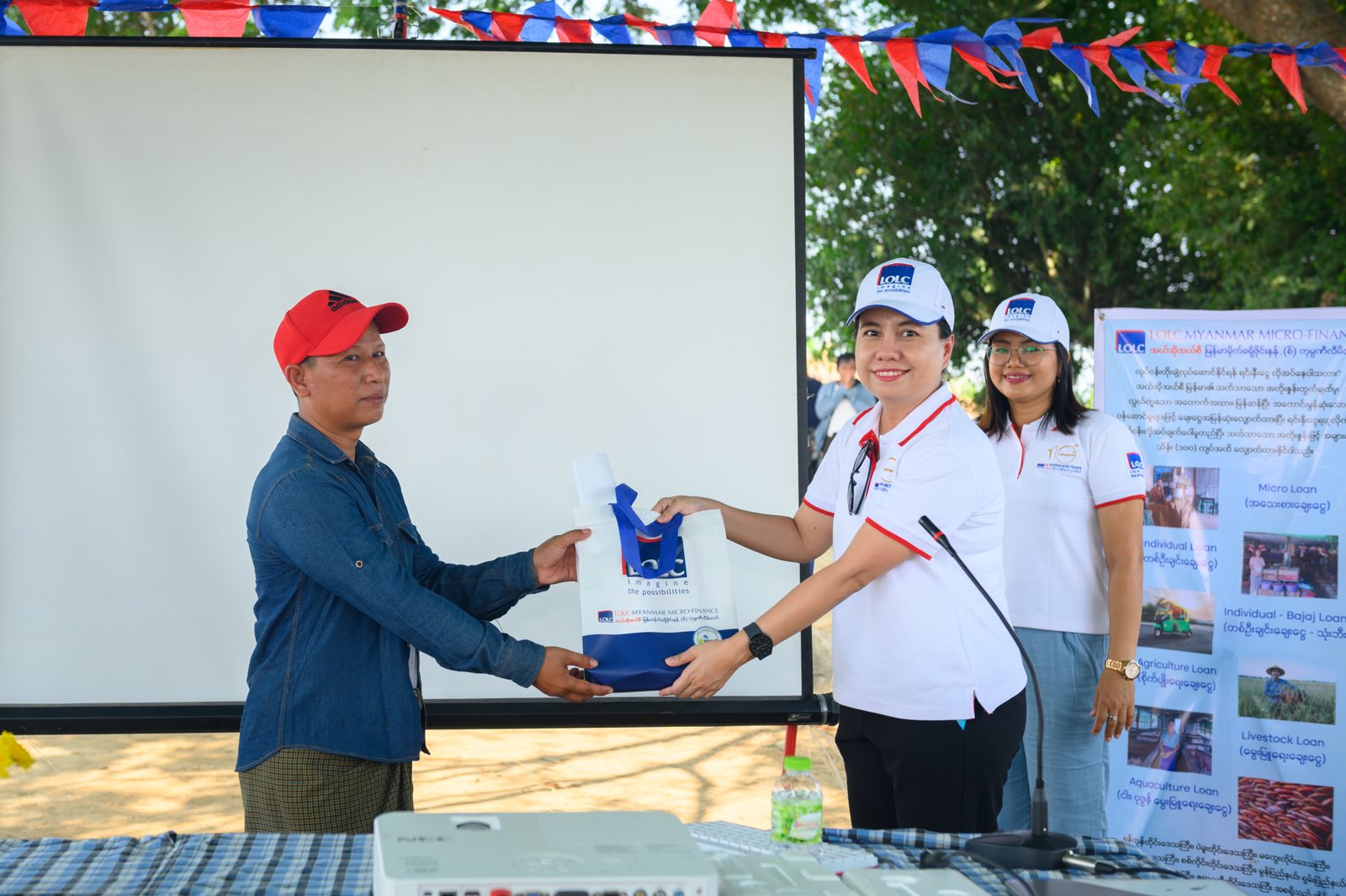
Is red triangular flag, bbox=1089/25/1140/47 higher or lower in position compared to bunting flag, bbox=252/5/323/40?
higher

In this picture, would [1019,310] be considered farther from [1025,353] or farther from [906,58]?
[906,58]

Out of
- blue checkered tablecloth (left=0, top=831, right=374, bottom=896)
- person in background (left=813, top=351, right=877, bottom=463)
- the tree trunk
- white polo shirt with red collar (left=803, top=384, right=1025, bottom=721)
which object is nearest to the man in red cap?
blue checkered tablecloth (left=0, top=831, right=374, bottom=896)

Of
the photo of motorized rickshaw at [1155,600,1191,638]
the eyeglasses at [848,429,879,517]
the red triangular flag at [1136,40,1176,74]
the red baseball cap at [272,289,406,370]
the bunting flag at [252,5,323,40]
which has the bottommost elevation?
the photo of motorized rickshaw at [1155,600,1191,638]

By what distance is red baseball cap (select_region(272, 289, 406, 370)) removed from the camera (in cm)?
220

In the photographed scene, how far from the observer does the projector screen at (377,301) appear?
295cm

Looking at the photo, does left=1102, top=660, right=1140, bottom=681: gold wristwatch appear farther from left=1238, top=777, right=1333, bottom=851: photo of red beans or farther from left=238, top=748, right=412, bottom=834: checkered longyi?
left=238, top=748, right=412, bottom=834: checkered longyi

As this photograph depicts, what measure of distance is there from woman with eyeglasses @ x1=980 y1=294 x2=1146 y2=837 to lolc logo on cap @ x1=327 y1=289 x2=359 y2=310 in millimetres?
1578

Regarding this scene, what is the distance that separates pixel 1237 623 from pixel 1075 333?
773 centimetres

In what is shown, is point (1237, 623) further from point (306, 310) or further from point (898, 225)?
point (898, 225)

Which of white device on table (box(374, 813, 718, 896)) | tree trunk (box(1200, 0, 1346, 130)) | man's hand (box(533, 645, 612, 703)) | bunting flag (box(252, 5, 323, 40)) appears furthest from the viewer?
tree trunk (box(1200, 0, 1346, 130))

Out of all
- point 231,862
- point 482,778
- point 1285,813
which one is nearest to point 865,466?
point 231,862

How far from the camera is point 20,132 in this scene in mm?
2953

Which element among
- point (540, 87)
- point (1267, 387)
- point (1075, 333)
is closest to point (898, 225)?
point (1075, 333)

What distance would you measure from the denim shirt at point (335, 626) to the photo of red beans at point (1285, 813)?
242cm
